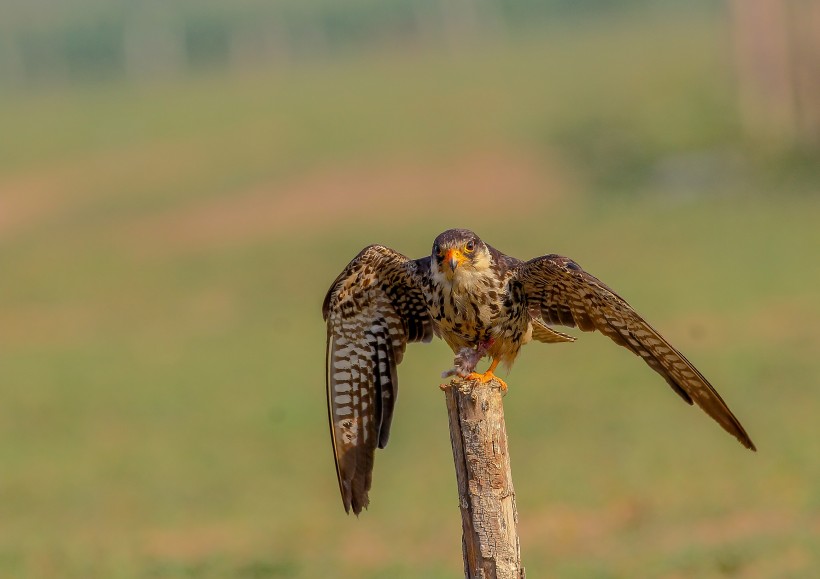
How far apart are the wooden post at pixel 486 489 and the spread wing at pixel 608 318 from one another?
2.47ft

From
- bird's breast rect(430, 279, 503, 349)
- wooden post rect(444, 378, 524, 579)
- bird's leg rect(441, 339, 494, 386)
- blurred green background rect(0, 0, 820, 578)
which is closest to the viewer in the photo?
wooden post rect(444, 378, 524, 579)

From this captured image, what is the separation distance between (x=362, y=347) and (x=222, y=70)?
175 feet

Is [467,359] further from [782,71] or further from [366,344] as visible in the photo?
[782,71]

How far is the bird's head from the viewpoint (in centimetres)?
626

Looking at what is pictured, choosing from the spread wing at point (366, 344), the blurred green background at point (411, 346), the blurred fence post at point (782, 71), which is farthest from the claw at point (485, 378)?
the blurred fence post at point (782, 71)

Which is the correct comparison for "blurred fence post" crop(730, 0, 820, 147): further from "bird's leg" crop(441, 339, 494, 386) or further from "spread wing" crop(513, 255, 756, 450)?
"bird's leg" crop(441, 339, 494, 386)

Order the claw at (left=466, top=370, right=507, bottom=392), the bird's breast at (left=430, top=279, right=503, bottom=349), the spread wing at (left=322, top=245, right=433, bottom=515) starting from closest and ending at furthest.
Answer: the claw at (left=466, top=370, right=507, bottom=392), the bird's breast at (left=430, top=279, right=503, bottom=349), the spread wing at (left=322, top=245, right=433, bottom=515)

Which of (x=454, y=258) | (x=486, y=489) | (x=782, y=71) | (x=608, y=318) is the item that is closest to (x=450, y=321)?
(x=454, y=258)

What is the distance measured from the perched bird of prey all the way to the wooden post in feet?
0.93

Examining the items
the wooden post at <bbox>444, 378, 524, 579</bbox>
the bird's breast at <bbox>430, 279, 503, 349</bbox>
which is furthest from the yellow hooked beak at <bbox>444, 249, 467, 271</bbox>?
the wooden post at <bbox>444, 378, 524, 579</bbox>

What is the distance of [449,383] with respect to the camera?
19.2ft

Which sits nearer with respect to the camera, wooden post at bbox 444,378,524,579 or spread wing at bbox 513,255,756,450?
wooden post at bbox 444,378,524,579

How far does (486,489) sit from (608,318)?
1.10 meters

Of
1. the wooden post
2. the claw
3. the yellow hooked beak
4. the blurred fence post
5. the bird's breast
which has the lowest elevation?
the wooden post
